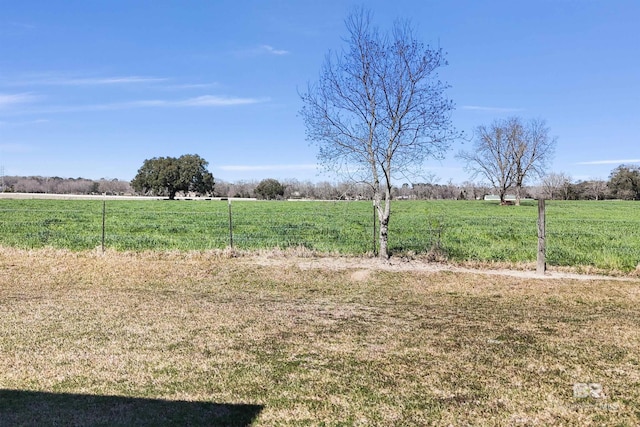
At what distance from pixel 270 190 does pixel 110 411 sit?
4289 inches

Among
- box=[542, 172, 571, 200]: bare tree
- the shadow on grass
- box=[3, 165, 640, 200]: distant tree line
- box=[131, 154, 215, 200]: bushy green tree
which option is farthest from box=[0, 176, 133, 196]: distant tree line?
the shadow on grass

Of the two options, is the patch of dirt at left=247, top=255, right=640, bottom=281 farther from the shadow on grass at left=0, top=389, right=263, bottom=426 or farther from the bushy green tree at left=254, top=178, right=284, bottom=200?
the bushy green tree at left=254, top=178, right=284, bottom=200

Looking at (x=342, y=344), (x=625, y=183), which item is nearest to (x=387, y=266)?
(x=342, y=344)

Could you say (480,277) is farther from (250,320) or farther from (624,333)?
(250,320)

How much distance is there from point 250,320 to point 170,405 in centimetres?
298

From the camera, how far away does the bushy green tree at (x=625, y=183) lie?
99875mm

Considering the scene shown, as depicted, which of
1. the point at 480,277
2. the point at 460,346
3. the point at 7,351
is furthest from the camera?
the point at 480,277

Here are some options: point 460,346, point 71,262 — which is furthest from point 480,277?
point 71,262

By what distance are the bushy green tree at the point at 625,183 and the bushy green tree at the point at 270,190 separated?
76.7 metres

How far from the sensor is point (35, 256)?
12.8 meters

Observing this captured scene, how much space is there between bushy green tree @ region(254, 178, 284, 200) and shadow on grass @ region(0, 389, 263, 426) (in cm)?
10814

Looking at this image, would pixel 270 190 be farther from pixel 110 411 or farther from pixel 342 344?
pixel 110 411

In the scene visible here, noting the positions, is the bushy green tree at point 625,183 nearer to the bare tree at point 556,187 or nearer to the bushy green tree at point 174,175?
the bare tree at point 556,187

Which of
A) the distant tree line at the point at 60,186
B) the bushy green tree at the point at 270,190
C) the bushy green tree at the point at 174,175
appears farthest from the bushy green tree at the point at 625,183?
the distant tree line at the point at 60,186
